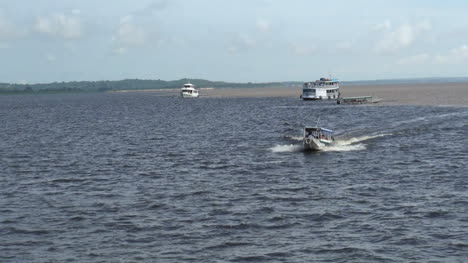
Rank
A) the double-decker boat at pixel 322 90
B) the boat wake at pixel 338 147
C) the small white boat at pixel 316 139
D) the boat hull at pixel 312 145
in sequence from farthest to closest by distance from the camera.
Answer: the double-decker boat at pixel 322 90 < the boat wake at pixel 338 147 < the small white boat at pixel 316 139 < the boat hull at pixel 312 145

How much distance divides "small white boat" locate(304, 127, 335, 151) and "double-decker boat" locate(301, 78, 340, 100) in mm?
118771

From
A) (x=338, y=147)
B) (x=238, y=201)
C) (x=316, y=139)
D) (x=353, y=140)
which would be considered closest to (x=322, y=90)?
(x=353, y=140)

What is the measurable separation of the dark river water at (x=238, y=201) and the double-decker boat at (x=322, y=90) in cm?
11012

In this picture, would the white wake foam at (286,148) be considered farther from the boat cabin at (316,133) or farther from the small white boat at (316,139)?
the boat cabin at (316,133)

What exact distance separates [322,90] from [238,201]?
15055cm

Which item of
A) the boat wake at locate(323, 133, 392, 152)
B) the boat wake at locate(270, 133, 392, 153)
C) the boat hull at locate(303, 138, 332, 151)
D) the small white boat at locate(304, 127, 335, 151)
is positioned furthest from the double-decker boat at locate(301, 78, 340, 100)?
the boat hull at locate(303, 138, 332, 151)

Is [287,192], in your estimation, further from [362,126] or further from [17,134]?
[17,134]

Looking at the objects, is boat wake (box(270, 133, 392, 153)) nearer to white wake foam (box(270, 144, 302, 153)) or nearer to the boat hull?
white wake foam (box(270, 144, 302, 153))

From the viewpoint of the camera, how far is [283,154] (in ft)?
213

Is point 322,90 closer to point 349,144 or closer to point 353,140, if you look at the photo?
point 353,140

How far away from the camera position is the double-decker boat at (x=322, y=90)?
189 m

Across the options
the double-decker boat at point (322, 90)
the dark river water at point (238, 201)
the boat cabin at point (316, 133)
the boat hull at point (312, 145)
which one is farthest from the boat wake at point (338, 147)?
the double-decker boat at point (322, 90)

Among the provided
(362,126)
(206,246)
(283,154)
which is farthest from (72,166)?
(362,126)

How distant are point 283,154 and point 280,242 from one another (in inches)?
1286
